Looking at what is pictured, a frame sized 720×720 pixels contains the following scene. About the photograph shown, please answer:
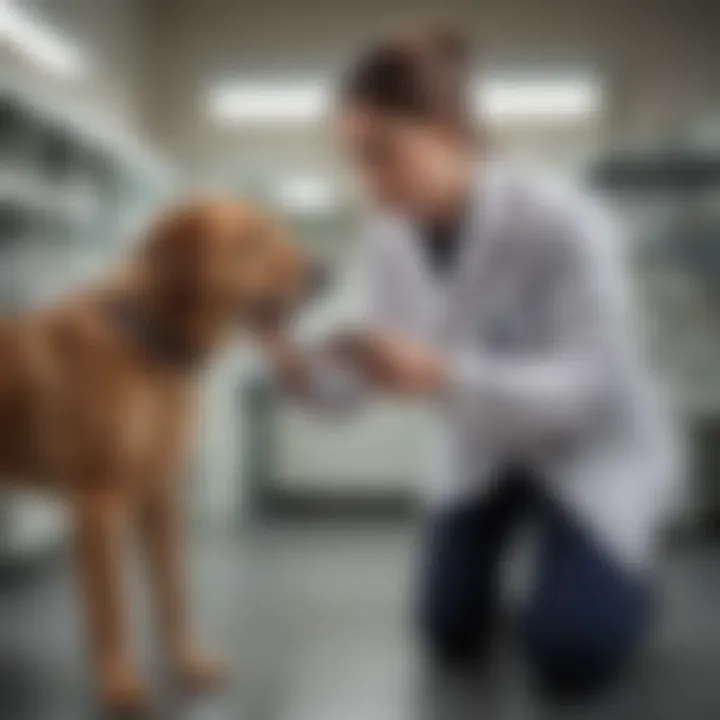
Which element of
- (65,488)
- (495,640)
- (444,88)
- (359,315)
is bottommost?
(495,640)

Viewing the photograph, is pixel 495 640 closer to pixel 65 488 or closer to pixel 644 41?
pixel 65 488

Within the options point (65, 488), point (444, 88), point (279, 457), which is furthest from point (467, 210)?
point (65, 488)

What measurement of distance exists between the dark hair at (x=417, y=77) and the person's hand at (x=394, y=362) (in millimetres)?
144

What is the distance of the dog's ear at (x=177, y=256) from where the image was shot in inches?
25.1

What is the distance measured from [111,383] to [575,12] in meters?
0.39

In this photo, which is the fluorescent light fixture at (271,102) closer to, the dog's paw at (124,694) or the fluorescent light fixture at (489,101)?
the fluorescent light fixture at (489,101)

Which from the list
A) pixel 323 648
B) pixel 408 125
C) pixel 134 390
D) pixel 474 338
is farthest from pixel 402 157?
pixel 323 648

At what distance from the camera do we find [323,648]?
0.71 m

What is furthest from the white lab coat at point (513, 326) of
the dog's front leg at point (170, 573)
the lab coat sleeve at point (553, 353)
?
the dog's front leg at point (170, 573)

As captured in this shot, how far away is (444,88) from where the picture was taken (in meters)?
0.66

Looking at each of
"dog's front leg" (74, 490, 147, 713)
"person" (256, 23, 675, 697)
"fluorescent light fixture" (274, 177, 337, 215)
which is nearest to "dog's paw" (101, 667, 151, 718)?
"dog's front leg" (74, 490, 147, 713)

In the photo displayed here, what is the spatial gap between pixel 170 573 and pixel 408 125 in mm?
330

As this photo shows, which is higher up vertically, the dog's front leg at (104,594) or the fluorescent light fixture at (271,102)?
the fluorescent light fixture at (271,102)

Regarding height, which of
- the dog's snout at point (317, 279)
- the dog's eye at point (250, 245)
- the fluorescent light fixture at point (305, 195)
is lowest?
the dog's snout at point (317, 279)
